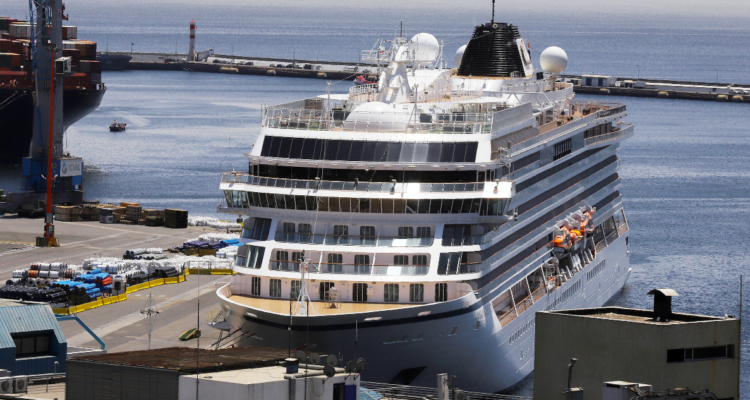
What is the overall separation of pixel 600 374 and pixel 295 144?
20.4 meters

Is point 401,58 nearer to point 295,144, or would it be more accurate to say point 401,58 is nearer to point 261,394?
point 295,144

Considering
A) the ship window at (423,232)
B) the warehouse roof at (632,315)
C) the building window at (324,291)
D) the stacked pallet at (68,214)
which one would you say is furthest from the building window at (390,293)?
the stacked pallet at (68,214)

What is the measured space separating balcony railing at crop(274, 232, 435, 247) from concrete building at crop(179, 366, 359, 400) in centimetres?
1533

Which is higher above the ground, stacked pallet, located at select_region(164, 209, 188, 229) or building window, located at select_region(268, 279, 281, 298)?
building window, located at select_region(268, 279, 281, 298)

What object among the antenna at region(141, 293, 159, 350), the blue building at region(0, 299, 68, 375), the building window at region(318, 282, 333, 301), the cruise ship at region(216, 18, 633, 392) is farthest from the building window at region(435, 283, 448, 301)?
the blue building at region(0, 299, 68, 375)

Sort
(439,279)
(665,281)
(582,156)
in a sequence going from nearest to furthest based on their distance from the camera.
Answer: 1. (439,279)
2. (582,156)
3. (665,281)

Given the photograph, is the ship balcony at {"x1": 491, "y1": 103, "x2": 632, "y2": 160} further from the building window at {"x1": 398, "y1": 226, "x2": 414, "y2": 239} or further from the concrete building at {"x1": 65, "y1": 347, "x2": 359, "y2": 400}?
the concrete building at {"x1": 65, "y1": 347, "x2": 359, "y2": 400}

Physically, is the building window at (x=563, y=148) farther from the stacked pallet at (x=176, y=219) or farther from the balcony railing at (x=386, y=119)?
the stacked pallet at (x=176, y=219)

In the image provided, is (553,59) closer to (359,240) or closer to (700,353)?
(359,240)

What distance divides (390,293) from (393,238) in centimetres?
212

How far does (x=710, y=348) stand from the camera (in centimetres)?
2867

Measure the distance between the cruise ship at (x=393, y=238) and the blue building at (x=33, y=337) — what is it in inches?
288

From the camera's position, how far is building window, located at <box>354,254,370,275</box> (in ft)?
145

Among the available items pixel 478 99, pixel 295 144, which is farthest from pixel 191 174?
pixel 295 144
